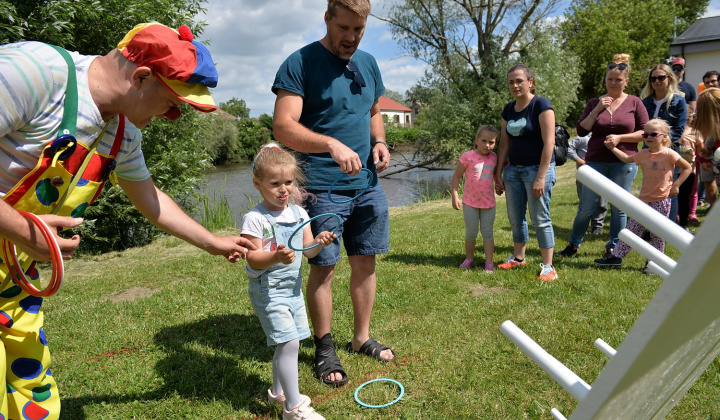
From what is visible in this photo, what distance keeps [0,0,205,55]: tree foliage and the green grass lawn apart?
3.73 metres

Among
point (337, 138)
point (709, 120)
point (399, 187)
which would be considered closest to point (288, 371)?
point (337, 138)

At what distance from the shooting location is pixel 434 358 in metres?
3.45

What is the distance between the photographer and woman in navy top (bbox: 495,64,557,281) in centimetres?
493

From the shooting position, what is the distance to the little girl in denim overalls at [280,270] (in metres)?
2.70

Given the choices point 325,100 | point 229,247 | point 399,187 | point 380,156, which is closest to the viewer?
point 229,247

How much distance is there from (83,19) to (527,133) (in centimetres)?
736

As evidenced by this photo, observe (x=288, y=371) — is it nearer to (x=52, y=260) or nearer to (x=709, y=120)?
(x=52, y=260)

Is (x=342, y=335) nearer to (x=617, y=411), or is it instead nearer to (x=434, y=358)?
(x=434, y=358)

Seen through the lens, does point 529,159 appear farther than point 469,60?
No

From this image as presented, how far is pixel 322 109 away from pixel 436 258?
3666mm

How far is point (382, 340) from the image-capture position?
3818mm

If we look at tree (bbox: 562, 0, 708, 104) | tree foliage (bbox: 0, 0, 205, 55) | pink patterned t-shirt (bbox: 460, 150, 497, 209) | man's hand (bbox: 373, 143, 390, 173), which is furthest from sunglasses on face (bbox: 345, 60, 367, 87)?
tree (bbox: 562, 0, 708, 104)

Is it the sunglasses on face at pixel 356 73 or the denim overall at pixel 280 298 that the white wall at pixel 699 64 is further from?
the denim overall at pixel 280 298

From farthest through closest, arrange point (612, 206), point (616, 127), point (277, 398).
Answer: point (612, 206) → point (616, 127) → point (277, 398)
